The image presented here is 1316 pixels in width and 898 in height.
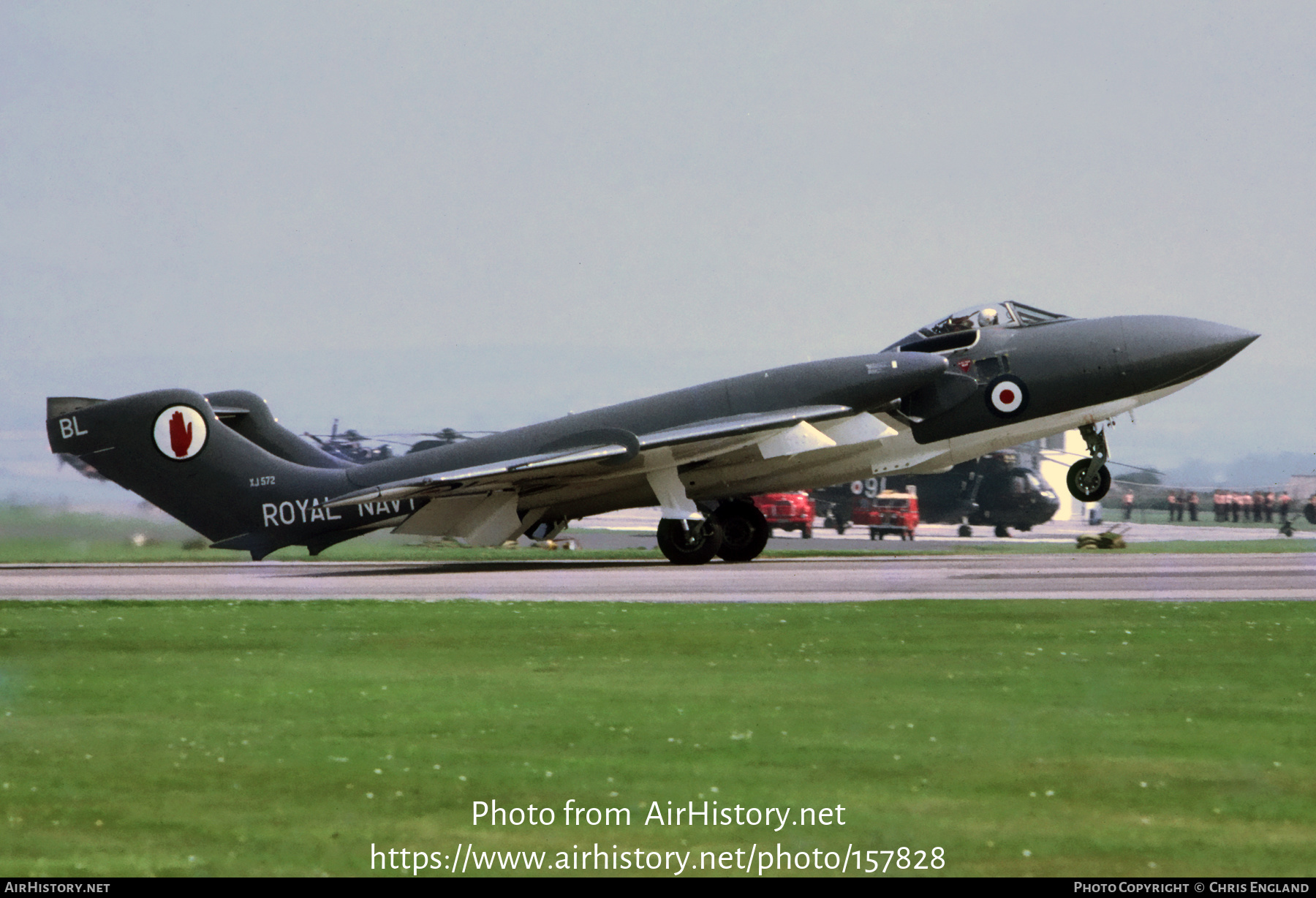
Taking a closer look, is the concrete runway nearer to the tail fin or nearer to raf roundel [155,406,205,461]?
the tail fin

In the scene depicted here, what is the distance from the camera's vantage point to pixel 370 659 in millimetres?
12367

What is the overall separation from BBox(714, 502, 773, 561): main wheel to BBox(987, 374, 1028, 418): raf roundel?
5.18 m

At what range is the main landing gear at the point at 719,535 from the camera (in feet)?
89.0

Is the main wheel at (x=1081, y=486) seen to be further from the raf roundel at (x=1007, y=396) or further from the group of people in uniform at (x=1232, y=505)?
the group of people in uniform at (x=1232, y=505)

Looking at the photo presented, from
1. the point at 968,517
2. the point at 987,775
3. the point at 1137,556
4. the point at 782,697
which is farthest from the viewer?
the point at 968,517

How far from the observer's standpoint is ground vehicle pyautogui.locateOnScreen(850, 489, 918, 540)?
6450 centimetres

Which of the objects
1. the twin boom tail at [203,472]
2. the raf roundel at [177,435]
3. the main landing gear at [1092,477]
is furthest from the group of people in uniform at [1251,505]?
the raf roundel at [177,435]

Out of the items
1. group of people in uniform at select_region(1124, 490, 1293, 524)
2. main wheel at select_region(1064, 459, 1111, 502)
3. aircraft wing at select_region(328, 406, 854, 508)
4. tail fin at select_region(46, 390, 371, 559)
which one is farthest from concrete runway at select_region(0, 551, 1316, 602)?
group of people in uniform at select_region(1124, 490, 1293, 524)

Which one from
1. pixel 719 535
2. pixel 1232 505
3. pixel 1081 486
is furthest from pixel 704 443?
pixel 1232 505

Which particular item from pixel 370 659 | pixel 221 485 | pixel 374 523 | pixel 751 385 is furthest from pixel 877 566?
pixel 370 659

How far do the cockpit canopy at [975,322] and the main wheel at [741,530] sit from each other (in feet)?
15.2

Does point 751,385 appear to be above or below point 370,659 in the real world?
above
